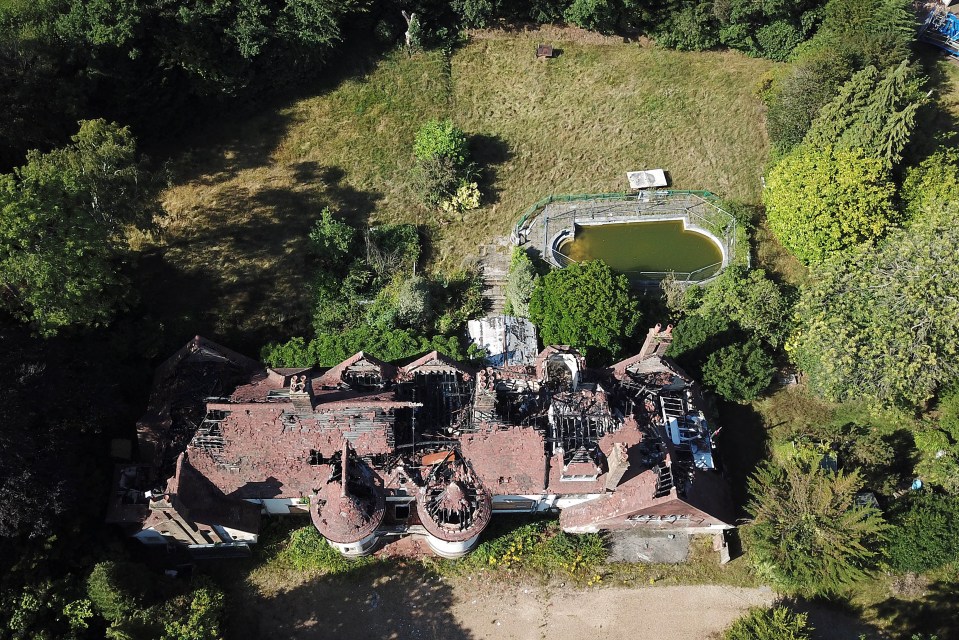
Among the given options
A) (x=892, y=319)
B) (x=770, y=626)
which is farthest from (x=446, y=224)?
(x=770, y=626)

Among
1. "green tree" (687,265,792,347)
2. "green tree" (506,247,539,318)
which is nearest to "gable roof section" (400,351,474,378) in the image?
"green tree" (506,247,539,318)

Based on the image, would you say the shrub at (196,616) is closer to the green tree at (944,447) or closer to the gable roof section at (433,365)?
the gable roof section at (433,365)

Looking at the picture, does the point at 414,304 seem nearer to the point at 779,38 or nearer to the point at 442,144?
the point at 442,144

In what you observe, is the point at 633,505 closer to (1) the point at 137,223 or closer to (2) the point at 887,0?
(1) the point at 137,223

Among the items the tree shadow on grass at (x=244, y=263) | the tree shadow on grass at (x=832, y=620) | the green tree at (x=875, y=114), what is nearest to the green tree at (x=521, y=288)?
the tree shadow on grass at (x=244, y=263)

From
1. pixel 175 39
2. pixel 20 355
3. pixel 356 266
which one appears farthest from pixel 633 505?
pixel 175 39
